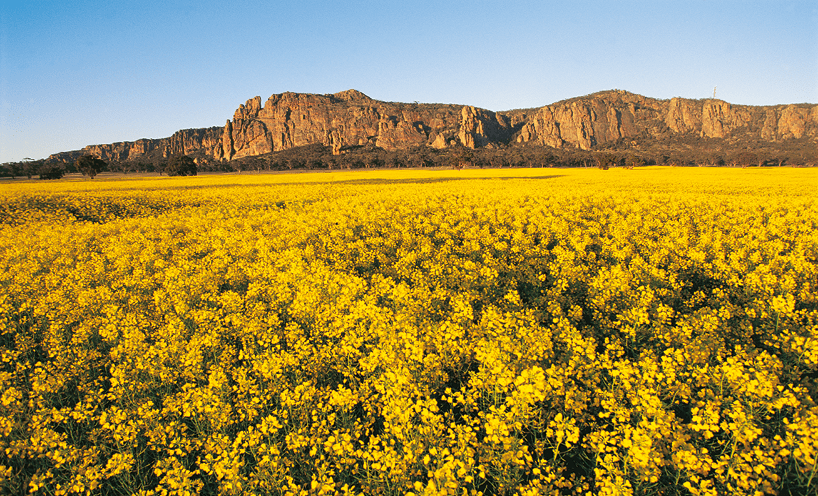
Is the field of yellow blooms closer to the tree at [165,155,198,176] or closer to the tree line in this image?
the tree at [165,155,198,176]

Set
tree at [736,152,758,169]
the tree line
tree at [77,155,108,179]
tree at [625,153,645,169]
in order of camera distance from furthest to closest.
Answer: tree at [736,152,758,169] < tree at [625,153,645,169] < the tree line < tree at [77,155,108,179]

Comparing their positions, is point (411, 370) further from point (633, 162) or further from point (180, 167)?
point (633, 162)

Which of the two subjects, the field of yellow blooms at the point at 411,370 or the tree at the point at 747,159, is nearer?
the field of yellow blooms at the point at 411,370

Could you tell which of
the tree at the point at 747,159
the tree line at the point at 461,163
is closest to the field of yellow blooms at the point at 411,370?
the tree line at the point at 461,163

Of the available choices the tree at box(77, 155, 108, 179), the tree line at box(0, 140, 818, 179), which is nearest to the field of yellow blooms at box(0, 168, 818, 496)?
the tree line at box(0, 140, 818, 179)

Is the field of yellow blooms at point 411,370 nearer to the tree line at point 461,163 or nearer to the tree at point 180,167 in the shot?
the tree at point 180,167

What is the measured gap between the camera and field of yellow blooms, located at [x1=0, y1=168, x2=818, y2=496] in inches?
167

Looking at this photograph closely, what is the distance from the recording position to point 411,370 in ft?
18.4

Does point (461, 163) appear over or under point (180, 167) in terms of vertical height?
under

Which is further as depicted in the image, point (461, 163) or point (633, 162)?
point (633, 162)

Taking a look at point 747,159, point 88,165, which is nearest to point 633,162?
point 747,159

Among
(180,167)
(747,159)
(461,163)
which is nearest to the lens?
(180,167)

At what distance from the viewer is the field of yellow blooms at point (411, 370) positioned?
13.9 feet

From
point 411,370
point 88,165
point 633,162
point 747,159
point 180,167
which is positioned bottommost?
point 411,370
